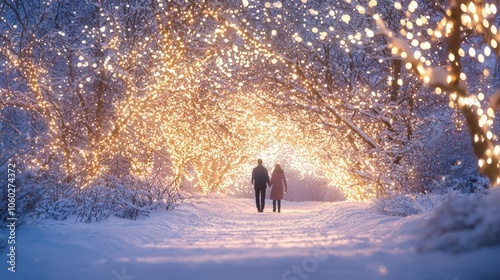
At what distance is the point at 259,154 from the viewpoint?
873 inches

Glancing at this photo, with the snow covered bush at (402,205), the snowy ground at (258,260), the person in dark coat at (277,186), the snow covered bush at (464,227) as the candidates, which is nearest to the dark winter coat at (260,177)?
the person in dark coat at (277,186)

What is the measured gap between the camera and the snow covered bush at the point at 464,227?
3129 mm

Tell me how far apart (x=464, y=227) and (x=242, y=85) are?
41.6ft

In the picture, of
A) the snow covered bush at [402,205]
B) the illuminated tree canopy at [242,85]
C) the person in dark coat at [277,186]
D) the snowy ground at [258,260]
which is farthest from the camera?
the person in dark coat at [277,186]

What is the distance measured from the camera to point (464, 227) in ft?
11.0

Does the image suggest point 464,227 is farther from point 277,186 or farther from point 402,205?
point 277,186

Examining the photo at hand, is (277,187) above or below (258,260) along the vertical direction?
above

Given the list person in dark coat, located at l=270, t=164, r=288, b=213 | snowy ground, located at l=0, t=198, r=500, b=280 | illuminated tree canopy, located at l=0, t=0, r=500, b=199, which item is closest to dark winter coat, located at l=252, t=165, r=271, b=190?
person in dark coat, located at l=270, t=164, r=288, b=213

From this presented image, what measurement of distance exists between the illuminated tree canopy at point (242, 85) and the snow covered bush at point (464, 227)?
7.06 metres

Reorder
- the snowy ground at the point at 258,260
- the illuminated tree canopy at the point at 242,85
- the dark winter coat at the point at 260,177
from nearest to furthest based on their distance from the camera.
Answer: the snowy ground at the point at 258,260 → the illuminated tree canopy at the point at 242,85 → the dark winter coat at the point at 260,177

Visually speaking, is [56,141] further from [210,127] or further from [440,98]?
[440,98]

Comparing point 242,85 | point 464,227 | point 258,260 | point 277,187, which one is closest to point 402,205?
point 464,227

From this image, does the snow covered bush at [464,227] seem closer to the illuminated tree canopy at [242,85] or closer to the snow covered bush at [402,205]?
the snow covered bush at [402,205]

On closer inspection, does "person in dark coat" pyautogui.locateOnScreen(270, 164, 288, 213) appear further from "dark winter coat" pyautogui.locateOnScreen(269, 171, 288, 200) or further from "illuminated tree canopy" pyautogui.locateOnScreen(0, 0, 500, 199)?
"illuminated tree canopy" pyautogui.locateOnScreen(0, 0, 500, 199)
